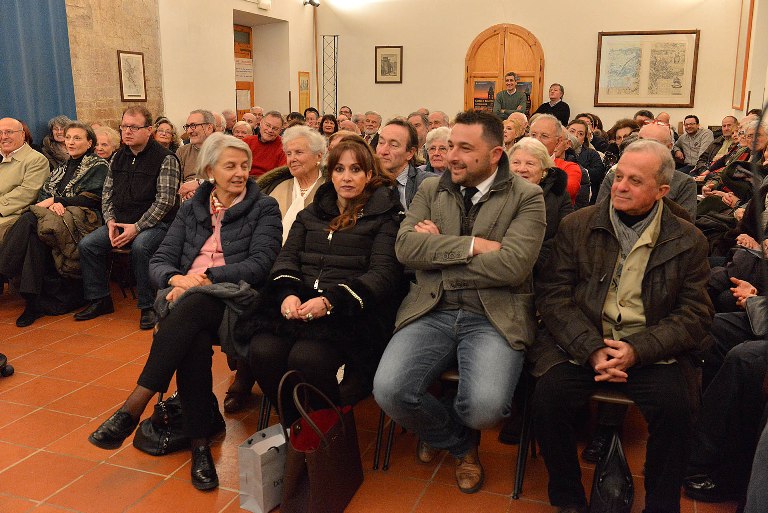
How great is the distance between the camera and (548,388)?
7.72 feet

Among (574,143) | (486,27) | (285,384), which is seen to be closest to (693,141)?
(574,143)

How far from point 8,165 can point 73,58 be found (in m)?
3.00

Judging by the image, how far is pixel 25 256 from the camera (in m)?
4.68

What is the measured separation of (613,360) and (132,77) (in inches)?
302

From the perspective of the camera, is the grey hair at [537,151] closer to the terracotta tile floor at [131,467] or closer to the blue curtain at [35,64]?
the terracotta tile floor at [131,467]

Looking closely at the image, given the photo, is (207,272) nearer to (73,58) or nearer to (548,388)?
(548,388)

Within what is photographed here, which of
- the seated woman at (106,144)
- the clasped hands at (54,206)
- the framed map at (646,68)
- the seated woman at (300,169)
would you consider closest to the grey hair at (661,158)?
the seated woman at (300,169)

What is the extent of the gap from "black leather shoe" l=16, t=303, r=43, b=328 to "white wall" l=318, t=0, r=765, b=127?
959 cm

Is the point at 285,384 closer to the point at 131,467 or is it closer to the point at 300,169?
the point at 131,467

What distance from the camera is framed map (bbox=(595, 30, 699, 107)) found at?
37.6ft

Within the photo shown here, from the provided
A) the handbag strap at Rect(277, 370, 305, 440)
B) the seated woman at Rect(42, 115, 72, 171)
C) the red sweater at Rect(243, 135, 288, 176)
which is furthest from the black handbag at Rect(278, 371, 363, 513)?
the seated woman at Rect(42, 115, 72, 171)

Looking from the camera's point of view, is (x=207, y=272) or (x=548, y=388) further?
(x=207, y=272)

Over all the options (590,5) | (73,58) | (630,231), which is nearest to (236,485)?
(630,231)

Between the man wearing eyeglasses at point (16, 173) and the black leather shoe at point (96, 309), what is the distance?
2.73 feet
